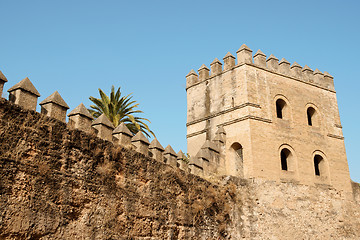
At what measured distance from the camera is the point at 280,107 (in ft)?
49.7

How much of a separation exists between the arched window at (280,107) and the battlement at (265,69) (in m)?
1.15

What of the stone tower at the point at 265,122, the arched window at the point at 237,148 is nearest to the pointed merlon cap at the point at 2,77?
the stone tower at the point at 265,122

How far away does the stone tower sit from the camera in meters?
13.3

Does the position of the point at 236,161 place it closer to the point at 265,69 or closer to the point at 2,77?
the point at 265,69

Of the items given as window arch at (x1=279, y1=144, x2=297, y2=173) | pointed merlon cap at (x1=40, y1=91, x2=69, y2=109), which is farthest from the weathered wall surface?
window arch at (x1=279, y1=144, x2=297, y2=173)

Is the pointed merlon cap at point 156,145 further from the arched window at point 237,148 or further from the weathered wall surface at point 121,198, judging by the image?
the arched window at point 237,148

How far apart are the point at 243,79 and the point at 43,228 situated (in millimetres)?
9538

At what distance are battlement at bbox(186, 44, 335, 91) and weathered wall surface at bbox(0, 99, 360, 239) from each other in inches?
182

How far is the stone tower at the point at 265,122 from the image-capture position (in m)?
13.3

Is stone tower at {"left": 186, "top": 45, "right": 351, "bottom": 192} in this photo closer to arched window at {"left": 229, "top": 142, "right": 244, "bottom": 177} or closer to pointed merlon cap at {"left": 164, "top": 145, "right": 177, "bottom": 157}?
arched window at {"left": 229, "top": 142, "right": 244, "bottom": 177}

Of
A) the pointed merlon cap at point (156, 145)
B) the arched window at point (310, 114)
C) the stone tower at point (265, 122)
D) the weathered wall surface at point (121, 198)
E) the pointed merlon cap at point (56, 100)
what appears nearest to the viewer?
the weathered wall surface at point (121, 198)

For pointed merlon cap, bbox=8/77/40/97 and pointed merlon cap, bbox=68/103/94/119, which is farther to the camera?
pointed merlon cap, bbox=68/103/94/119

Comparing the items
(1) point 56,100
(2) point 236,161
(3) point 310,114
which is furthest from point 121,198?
(3) point 310,114

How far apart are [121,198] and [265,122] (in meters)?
7.15
